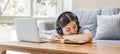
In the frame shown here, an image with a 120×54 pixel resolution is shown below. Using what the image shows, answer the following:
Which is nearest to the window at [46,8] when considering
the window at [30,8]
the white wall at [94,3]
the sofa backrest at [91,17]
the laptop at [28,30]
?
the window at [30,8]

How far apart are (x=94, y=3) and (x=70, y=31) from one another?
237 centimetres

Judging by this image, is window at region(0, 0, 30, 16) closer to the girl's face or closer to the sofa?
the sofa

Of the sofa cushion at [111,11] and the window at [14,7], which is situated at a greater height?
the window at [14,7]

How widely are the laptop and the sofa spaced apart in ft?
4.21

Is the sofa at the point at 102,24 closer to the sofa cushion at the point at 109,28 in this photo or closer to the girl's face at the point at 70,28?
the sofa cushion at the point at 109,28

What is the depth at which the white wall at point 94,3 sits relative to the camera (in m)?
3.51

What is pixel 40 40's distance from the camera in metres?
1.52

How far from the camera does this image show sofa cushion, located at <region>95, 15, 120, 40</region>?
291 centimetres

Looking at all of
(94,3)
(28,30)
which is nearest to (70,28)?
(28,30)

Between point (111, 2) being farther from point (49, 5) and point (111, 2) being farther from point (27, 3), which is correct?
point (27, 3)

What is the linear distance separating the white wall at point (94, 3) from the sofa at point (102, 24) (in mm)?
277

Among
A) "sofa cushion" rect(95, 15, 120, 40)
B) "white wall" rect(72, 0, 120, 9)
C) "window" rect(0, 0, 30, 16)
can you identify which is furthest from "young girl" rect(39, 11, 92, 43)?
"white wall" rect(72, 0, 120, 9)

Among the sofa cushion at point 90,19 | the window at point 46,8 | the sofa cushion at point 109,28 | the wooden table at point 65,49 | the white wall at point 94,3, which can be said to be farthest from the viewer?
the window at point 46,8

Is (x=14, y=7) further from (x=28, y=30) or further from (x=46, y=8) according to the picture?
(x=28, y=30)
